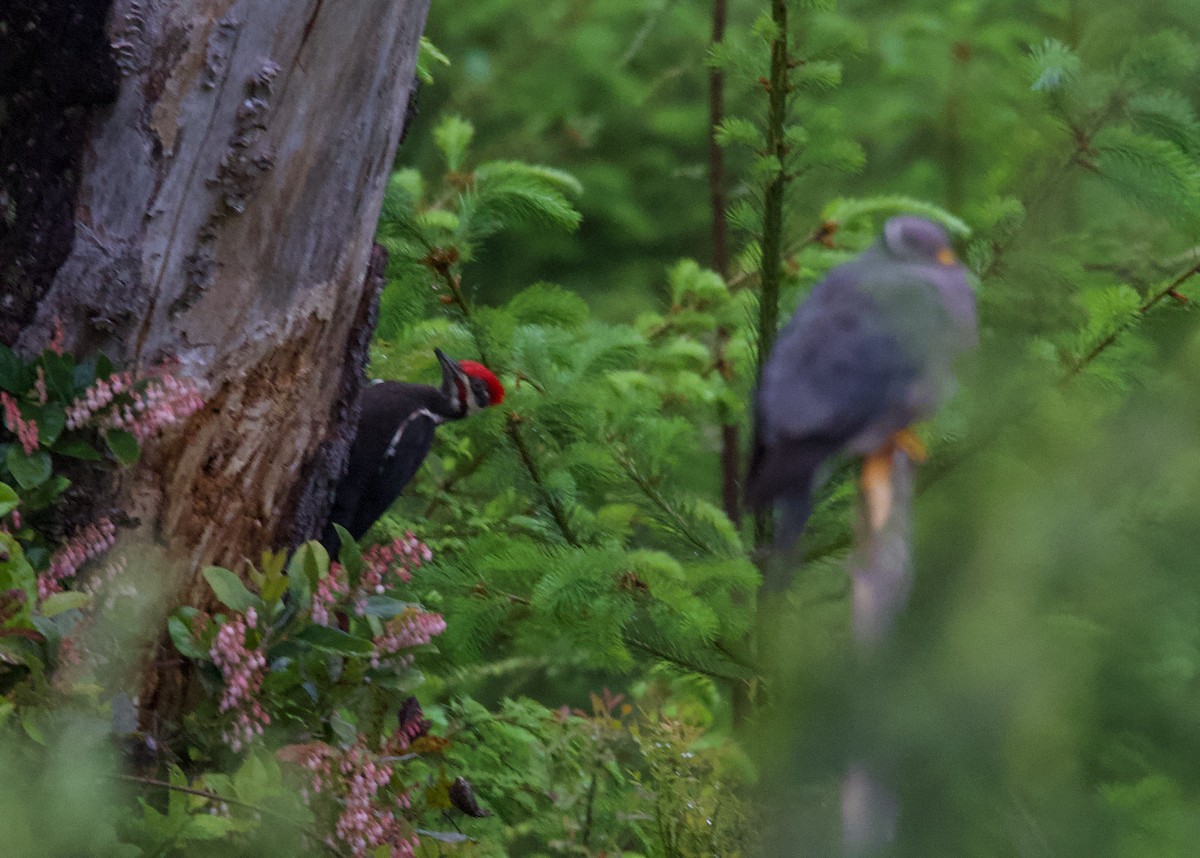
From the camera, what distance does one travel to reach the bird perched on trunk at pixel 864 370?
81 centimetres

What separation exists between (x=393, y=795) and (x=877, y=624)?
4.48 feet

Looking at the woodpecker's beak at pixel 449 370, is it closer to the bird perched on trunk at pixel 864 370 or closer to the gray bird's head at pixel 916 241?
the bird perched on trunk at pixel 864 370

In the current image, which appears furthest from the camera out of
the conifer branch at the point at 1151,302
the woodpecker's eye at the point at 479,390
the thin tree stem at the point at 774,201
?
the woodpecker's eye at the point at 479,390

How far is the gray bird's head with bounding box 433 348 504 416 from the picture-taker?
2.15 metres

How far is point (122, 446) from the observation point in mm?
1571

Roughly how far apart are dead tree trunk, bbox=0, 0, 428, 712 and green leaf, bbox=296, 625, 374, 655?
211 millimetres

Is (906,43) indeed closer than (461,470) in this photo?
No

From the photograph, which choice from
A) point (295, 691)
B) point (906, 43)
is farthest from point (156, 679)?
point (906, 43)

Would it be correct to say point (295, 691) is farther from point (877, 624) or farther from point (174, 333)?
point (877, 624)

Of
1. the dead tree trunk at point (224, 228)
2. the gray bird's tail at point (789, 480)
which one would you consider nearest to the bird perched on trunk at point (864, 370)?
the gray bird's tail at point (789, 480)

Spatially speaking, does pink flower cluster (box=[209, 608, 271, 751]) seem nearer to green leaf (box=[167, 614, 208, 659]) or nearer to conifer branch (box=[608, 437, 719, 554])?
green leaf (box=[167, 614, 208, 659])

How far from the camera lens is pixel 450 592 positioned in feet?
6.98

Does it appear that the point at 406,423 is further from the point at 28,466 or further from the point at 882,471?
the point at 882,471

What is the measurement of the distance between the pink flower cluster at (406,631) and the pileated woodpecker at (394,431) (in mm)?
362
